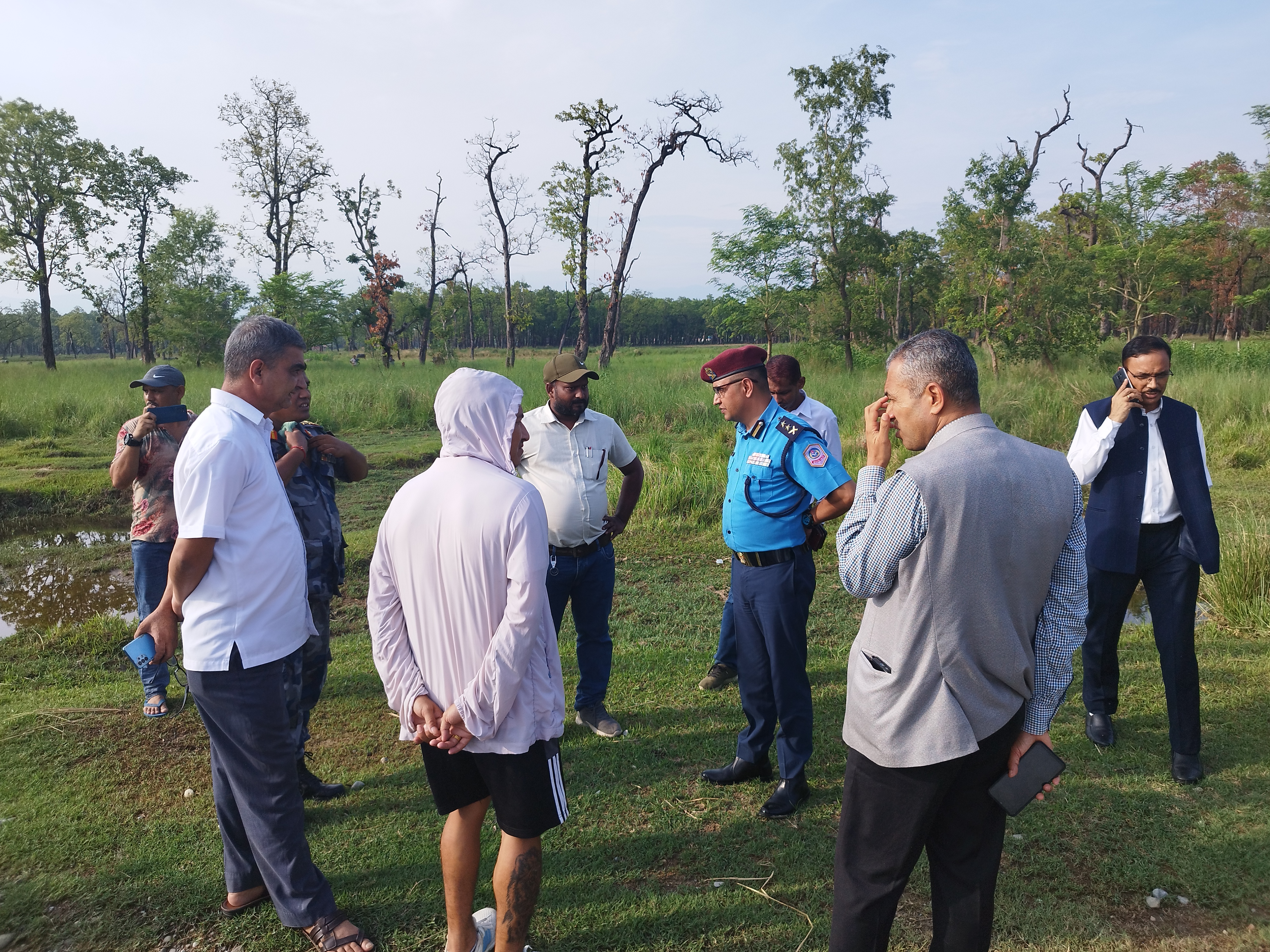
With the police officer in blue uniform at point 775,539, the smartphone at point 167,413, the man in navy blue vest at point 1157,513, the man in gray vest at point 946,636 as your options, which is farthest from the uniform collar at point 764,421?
the smartphone at point 167,413

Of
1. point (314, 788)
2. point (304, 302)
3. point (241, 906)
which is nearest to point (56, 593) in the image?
point (314, 788)

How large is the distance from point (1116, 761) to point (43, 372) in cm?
2908

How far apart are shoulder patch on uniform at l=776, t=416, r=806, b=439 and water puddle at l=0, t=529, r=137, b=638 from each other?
560 centimetres

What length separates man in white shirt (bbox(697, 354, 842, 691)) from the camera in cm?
A: 484

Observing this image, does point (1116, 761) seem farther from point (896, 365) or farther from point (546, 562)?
point (546, 562)

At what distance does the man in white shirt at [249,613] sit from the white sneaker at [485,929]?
39 centimetres

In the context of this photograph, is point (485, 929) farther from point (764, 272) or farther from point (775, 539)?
point (764, 272)

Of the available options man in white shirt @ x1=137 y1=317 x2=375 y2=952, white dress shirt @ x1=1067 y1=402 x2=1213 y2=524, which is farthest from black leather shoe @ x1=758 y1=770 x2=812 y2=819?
white dress shirt @ x1=1067 y1=402 x2=1213 y2=524

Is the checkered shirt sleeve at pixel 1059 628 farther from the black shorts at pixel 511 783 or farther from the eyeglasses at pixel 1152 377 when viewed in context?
the eyeglasses at pixel 1152 377

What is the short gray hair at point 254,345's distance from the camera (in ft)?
8.75

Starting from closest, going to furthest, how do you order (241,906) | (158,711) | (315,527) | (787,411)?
(241,906) → (315,527) → (158,711) → (787,411)

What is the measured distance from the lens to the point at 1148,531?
381cm

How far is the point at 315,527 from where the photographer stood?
11.7 ft

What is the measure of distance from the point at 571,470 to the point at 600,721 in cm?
141
